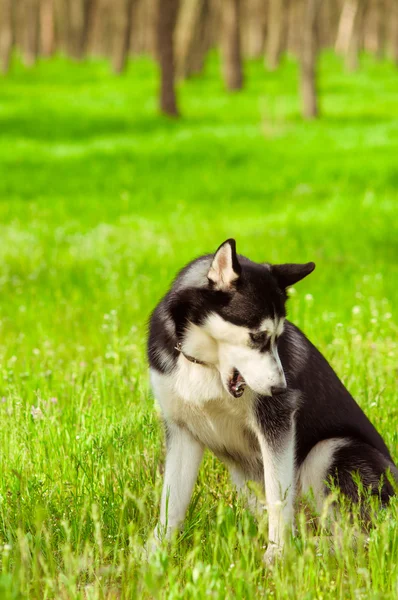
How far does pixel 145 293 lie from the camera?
8.70 meters

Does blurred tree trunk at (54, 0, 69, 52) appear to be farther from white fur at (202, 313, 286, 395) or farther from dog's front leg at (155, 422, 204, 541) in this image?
white fur at (202, 313, 286, 395)

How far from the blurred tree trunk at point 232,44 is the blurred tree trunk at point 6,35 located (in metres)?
11.7

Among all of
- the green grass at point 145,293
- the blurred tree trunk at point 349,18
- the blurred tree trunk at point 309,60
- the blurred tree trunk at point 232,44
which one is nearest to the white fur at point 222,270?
the green grass at point 145,293

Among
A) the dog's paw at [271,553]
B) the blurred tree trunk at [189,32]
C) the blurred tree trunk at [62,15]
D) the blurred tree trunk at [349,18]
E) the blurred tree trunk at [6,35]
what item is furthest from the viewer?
the blurred tree trunk at [62,15]

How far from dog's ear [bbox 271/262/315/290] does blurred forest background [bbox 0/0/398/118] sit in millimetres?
18277

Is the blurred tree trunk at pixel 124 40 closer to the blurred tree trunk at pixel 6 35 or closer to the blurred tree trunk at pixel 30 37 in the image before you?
the blurred tree trunk at pixel 6 35

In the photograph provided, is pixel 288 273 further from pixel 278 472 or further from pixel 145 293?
pixel 145 293

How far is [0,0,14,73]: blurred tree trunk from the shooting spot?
116 ft

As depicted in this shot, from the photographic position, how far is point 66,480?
14.0 ft

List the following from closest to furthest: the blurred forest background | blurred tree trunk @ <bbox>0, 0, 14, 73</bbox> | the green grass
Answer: the green grass < the blurred forest background < blurred tree trunk @ <bbox>0, 0, 14, 73</bbox>

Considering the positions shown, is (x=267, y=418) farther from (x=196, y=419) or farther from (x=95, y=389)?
(x=95, y=389)

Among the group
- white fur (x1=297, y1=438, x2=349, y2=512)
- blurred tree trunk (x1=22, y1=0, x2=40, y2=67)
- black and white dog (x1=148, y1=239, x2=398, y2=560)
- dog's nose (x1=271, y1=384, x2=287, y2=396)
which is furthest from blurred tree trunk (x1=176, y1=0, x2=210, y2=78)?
dog's nose (x1=271, y1=384, x2=287, y2=396)

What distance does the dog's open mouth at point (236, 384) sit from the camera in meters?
3.83

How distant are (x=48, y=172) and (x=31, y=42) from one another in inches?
941
